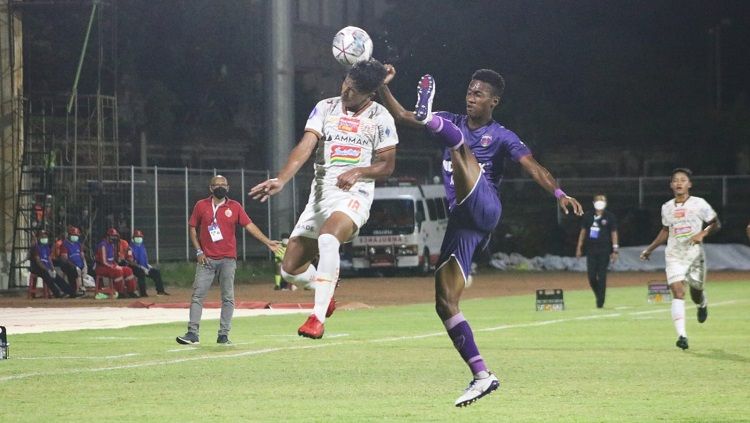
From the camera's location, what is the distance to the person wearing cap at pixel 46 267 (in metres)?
35.8

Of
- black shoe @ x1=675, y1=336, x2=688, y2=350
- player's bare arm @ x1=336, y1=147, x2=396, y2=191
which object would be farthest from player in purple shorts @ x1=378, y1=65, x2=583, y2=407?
black shoe @ x1=675, y1=336, x2=688, y2=350

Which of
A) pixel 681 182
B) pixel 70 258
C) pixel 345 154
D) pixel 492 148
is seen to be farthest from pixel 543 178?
pixel 70 258

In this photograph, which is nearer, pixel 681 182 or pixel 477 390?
pixel 477 390

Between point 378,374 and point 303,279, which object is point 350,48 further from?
point 378,374

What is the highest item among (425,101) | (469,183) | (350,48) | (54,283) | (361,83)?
(350,48)

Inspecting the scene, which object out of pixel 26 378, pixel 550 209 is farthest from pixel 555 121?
pixel 26 378

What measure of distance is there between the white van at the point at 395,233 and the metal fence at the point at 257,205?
2.90 m

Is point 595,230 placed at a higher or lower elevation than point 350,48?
lower

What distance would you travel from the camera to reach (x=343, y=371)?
654 inches

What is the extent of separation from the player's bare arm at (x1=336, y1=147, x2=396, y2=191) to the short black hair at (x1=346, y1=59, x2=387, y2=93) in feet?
2.37

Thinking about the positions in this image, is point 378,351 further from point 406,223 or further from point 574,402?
point 406,223

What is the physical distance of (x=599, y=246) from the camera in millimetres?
30312

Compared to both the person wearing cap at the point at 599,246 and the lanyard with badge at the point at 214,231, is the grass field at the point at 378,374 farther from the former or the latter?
the person wearing cap at the point at 599,246

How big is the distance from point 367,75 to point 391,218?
35.1m
